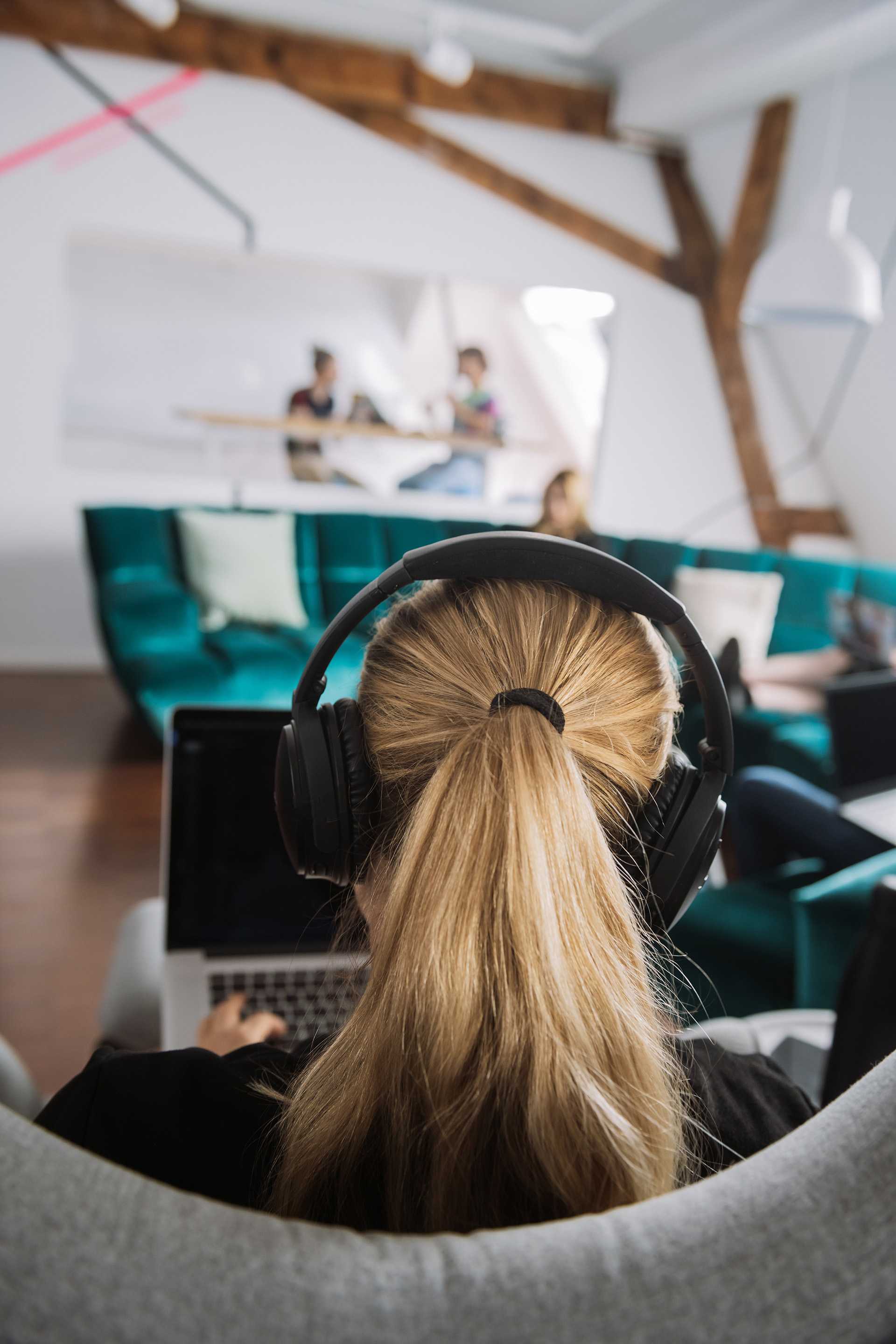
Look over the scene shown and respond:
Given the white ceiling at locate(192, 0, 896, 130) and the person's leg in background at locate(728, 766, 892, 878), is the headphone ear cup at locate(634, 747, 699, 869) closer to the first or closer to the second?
the person's leg in background at locate(728, 766, 892, 878)

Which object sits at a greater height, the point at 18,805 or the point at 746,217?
the point at 746,217

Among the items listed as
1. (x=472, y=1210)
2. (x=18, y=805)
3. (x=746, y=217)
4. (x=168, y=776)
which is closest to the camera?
(x=472, y=1210)

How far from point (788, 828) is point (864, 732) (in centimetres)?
28

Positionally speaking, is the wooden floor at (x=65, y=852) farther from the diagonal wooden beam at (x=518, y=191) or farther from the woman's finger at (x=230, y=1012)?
the diagonal wooden beam at (x=518, y=191)

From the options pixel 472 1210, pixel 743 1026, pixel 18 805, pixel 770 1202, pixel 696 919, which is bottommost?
pixel 18 805

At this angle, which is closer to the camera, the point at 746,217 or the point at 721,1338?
the point at 721,1338

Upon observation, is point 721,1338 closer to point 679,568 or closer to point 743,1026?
point 743,1026

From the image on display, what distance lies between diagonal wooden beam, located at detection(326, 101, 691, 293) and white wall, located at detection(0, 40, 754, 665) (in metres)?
0.05

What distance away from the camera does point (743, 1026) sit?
3.08 ft

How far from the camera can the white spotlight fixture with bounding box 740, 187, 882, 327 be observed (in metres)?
2.73

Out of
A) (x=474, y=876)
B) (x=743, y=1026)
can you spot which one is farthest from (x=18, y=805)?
(x=474, y=876)

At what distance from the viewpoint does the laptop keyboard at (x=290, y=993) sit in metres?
0.95

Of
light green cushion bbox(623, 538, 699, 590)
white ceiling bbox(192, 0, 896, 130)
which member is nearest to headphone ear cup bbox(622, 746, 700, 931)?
light green cushion bbox(623, 538, 699, 590)

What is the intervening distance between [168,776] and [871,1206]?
34.5 inches
